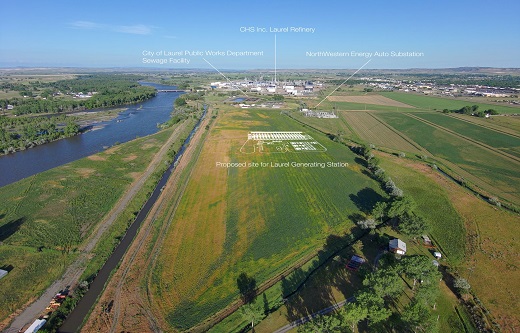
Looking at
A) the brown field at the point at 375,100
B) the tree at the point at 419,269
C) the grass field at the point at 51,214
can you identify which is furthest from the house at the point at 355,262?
the brown field at the point at 375,100

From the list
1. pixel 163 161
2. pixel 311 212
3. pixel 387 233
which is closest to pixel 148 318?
pixel 311 212

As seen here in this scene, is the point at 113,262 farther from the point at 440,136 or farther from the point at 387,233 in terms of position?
the point at 440,136

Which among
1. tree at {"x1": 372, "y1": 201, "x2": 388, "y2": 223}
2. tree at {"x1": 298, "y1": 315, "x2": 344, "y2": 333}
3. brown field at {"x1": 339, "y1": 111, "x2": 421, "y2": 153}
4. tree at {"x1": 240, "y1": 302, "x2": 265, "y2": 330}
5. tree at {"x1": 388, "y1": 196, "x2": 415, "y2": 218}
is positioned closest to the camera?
tree at {"x1": 298, "y1": 315, "x2": 344, "y2": 333}

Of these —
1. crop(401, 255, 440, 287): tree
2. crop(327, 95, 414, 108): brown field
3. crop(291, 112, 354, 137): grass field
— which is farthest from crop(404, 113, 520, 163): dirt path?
crop(401, 255, 440, 287): tree

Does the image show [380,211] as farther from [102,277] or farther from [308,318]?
[102,277]

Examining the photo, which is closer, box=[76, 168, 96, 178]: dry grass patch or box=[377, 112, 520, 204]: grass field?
box=[377, 112, 520, 204]: grass field

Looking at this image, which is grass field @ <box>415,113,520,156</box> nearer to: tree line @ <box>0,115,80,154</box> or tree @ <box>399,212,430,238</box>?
tree @ <box>399,212,430,238</box>

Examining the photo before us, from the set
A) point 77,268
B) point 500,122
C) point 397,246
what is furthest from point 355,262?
point 500,122
